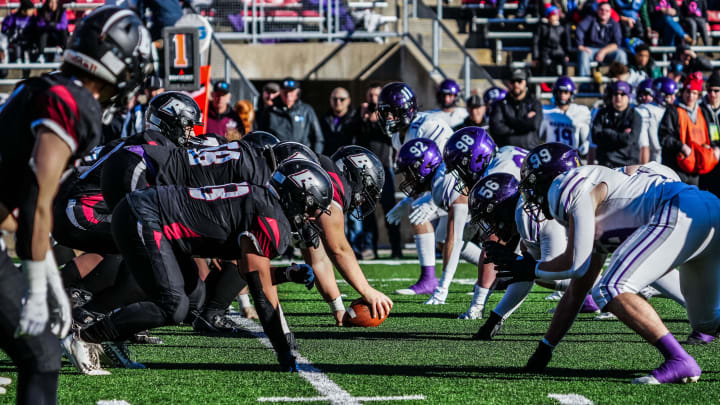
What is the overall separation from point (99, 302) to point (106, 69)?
276 centimetres

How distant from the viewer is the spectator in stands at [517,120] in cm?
1213

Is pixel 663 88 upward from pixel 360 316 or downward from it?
upward

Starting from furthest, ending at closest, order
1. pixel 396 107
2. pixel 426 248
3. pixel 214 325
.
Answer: pixel 426 248, pixel 396 107, pixel 214 325

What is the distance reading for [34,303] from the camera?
358cm

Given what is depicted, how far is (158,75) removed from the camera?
1270 cm

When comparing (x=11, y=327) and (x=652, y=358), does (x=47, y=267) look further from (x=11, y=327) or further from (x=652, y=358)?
(x=652, y=358)

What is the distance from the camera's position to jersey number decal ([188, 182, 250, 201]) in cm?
542

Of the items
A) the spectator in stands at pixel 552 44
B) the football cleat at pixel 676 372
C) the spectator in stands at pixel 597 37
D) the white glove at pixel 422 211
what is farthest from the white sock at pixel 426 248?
the spectator in stands at pixel 552 44

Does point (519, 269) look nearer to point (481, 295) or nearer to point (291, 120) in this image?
point (481, 295)

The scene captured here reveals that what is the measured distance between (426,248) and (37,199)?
6.39 m

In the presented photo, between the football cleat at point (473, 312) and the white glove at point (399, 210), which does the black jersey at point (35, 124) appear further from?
the white glove at point (399, 210)

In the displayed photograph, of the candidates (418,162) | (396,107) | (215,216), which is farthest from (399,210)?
(215,216)

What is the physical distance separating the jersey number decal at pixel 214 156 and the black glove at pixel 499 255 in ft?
5.34

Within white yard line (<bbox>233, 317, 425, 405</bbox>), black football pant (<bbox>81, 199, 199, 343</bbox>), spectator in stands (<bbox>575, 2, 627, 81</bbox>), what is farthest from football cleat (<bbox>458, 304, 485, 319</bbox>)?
spectator in stands (<bbox>575, 2, 627, 81</bbox>)
